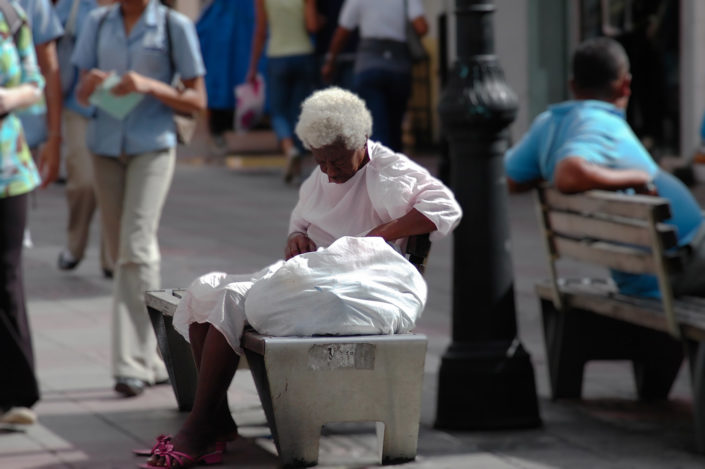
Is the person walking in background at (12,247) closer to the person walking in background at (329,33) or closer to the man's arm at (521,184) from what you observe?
the man's arm at (521,184)

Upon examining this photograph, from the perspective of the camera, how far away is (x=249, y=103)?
16.0 metres

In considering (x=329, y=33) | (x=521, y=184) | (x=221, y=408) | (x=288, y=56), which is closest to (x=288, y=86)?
(x=288, y=56)

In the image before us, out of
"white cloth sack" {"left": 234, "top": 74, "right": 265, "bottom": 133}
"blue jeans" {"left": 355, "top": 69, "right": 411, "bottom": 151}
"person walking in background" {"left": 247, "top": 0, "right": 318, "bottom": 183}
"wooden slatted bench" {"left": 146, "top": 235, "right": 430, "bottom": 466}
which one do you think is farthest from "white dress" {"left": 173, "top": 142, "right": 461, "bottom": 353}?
"white cloth sack" {"left": 234, "top": 74, "right": 265, "bottom": 133}

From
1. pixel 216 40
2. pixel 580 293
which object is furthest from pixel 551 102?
pixel 580 293

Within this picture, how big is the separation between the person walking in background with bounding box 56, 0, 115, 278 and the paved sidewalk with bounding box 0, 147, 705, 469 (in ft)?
0.57

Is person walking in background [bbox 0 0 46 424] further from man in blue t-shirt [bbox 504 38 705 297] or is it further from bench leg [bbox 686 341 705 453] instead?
bench leg [bbox 686 341 705 453]

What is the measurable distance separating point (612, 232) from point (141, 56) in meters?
2.33

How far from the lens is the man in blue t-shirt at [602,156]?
6129 millimetres

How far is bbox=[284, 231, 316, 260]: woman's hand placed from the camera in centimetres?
532

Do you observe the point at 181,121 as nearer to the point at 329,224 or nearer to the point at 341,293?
the point at 329,224

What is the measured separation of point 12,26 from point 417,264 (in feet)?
6.60

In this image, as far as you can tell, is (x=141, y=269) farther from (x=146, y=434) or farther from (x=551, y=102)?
(x=551, y=102)

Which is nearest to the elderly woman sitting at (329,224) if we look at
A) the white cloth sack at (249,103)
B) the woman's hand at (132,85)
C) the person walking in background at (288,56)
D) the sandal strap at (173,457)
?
the sandal strap at (173,457)

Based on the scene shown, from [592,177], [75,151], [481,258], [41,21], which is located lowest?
[75,151]
